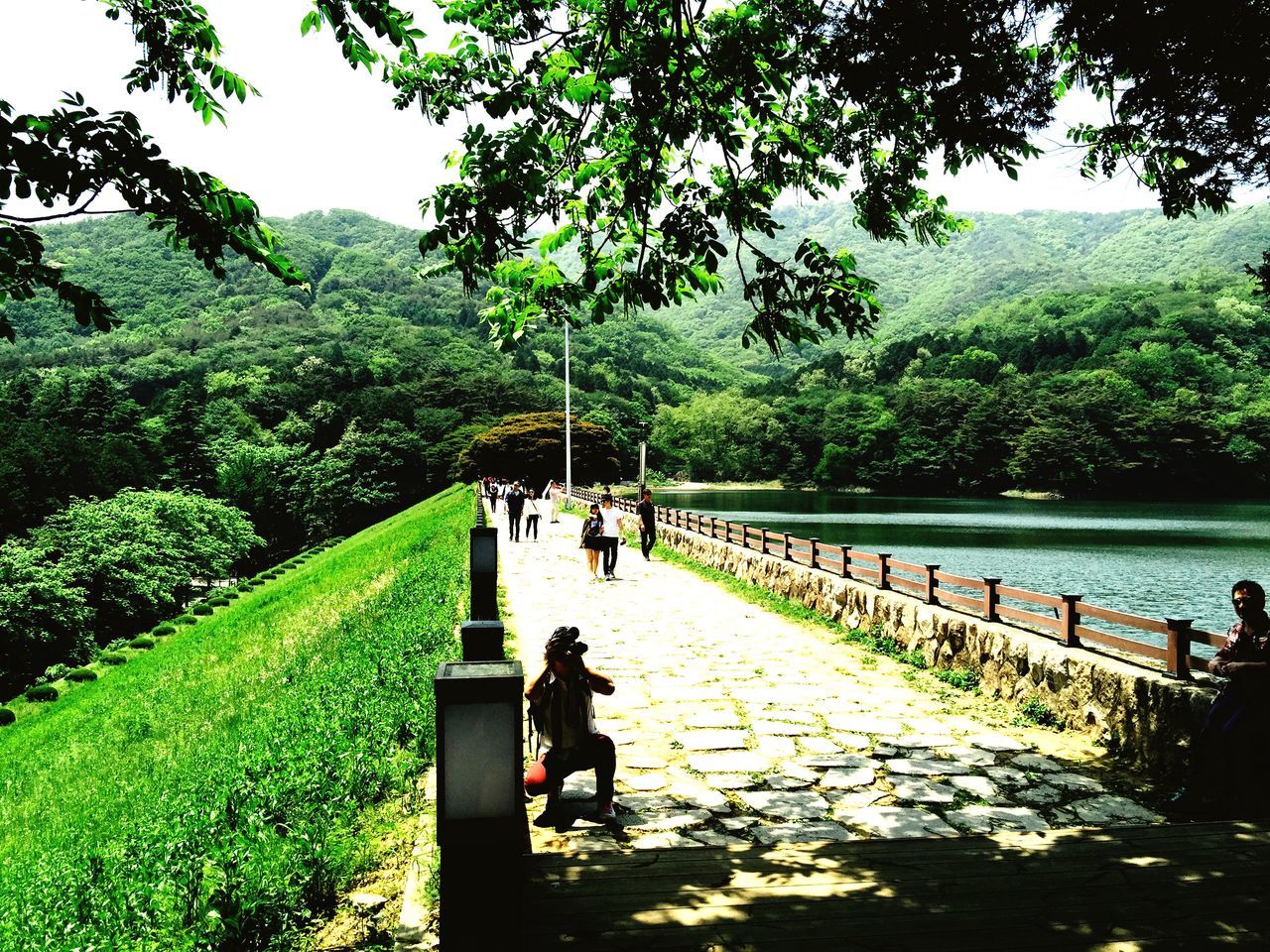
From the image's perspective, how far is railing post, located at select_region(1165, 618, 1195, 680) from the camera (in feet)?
20.6

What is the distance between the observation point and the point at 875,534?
49.2 metres

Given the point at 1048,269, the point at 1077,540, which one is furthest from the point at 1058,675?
the point at 1048,269

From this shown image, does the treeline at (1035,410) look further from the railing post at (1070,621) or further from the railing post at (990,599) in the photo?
the railing post at (1070,621)

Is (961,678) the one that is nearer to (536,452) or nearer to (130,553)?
(130,553)

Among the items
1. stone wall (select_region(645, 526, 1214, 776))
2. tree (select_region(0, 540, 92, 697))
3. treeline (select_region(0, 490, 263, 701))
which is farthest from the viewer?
treeline (select_region(0, 490, 263, 701))

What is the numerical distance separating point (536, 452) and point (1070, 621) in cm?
6587

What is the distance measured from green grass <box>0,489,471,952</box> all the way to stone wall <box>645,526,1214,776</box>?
5436 mm

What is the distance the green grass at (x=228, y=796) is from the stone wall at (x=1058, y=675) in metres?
5.44

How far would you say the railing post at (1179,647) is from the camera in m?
6.27

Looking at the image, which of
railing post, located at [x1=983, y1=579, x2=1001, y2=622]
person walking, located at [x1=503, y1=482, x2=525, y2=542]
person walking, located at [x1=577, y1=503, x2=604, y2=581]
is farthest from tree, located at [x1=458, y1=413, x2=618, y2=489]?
railing post, located at [x1=983, y1=579, x2=1001, y2=622]

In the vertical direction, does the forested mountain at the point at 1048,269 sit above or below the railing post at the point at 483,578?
above

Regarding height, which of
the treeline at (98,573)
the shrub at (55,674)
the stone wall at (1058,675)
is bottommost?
the shrub at (55,674)

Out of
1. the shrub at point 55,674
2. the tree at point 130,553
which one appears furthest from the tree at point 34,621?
the shrub at point 55,674

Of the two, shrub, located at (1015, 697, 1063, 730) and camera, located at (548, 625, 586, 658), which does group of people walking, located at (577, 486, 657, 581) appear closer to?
shrub, located at (1015, 697, 1063, 730)
